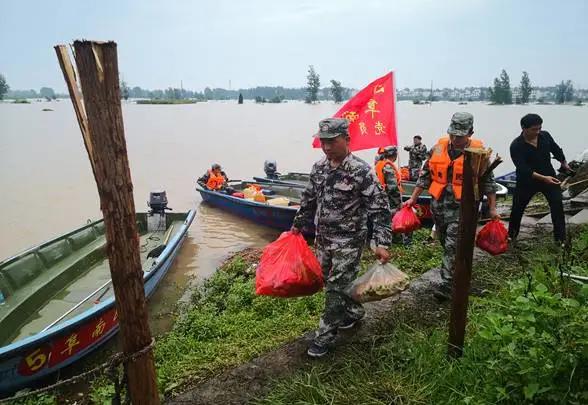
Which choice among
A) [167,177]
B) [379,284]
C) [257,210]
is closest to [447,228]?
[379,284]

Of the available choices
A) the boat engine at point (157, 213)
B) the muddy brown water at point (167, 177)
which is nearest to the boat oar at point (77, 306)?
the muddy brown water at point (167, 177)

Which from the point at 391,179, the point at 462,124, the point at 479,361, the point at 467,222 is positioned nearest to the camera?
the point at 467,222

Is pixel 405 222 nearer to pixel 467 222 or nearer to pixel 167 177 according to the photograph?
pixel 467 222

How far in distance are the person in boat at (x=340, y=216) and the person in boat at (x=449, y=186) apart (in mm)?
1103

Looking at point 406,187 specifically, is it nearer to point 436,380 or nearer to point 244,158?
point 436,380

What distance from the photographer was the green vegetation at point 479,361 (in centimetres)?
219

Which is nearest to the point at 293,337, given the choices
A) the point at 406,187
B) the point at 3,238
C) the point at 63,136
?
the point at 406,187

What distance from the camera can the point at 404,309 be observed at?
13.5ft

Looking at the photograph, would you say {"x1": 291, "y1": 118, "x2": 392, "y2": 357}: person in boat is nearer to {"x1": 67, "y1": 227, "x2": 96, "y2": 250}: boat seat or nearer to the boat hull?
{"x1": 67, "y1": 227, "x2": 96, "y2": 250}: boat seat

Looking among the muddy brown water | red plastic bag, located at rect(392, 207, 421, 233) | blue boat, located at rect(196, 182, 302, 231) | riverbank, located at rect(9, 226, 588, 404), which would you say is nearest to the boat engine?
the muddy brown water

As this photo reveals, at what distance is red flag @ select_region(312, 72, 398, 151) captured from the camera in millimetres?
6977

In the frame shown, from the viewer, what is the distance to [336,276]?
11.0 ft

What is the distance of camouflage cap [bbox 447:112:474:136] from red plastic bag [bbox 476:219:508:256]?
0.95 metres

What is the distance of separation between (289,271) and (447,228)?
177 cm
